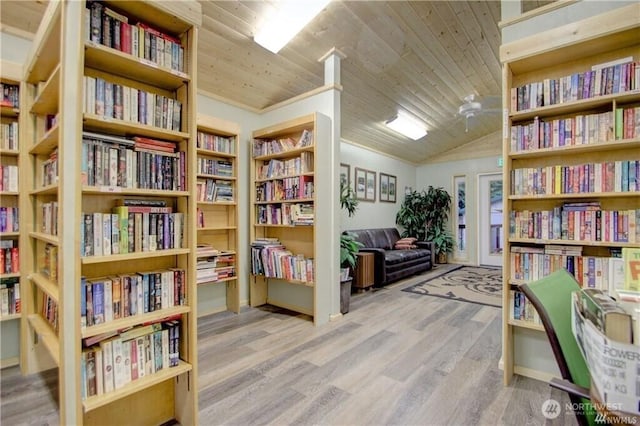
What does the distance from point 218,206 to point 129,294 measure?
2.10 m

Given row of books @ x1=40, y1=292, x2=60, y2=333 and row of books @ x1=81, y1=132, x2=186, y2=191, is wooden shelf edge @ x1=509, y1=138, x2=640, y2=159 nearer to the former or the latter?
row of books @ x1=81, y1=132, x2=186, y2=191

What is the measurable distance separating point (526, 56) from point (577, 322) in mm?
1792

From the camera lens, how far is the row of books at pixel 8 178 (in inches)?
83.0

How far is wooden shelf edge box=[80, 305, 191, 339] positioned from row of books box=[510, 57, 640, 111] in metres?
2.47

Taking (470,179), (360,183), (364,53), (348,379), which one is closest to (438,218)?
(470,179)

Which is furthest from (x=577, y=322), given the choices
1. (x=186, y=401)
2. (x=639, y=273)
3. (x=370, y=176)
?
(x=370, y=176)

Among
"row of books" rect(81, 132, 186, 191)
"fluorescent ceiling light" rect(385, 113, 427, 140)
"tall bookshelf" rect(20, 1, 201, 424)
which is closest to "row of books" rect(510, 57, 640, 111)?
"tall bookshelf" rect(20, 1, 201, 424)

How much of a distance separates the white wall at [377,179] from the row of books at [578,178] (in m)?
3.46

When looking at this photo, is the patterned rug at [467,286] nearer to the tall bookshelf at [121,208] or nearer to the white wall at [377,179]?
the white wall at [377,179]

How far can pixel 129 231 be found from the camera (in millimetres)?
1495

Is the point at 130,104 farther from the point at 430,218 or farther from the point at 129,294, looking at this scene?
the point at 430,218

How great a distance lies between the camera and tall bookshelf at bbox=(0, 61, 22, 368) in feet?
6.85

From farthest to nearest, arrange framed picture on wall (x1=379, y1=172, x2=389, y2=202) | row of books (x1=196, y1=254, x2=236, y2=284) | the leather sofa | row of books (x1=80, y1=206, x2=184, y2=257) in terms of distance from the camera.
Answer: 1. framed picture on wall (x1=379, y1=172, x2=389, y2=202)
2. the leather sofa
3. row of books (x1=196, y1=254, x2=236, y2=284)
4. row of books (x1=80, y1=206, x2=184, y2=257)

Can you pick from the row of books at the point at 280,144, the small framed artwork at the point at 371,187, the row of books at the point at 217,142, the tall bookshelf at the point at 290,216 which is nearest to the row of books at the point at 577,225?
the tall bookshelf at the point at 290,216
